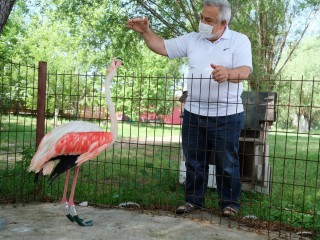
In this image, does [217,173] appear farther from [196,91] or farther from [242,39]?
[242,39]

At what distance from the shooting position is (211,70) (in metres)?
4.26

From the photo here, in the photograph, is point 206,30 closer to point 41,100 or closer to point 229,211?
point 229,211

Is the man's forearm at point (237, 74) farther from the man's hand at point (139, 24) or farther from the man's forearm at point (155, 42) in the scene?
the man's hand at point (139, 24)

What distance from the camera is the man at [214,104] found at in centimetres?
421

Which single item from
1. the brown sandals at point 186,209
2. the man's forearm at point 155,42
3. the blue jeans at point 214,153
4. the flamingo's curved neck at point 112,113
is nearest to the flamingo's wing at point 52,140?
the flamingo's curved neck at point 112,113

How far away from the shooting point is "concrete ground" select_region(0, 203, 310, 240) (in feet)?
12.4

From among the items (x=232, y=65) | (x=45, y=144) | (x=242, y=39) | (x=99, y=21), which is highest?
(x=99, y=21)

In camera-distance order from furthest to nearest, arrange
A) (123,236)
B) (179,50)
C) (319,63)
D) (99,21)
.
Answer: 1. (319,63)
2. (99,21)
3. (179,50)
4. (123,236)

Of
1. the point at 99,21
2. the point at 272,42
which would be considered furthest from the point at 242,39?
the point at 272,42

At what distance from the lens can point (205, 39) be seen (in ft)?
14.5

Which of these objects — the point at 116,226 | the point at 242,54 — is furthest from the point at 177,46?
the point at 116,226

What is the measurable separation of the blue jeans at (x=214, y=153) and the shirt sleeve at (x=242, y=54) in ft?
1.77

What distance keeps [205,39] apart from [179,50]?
35 centimetres

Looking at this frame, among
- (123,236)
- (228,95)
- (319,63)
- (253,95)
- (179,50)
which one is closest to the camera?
(123,236)
